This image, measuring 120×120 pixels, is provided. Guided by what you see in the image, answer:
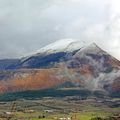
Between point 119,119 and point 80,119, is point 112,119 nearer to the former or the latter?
point 119,119

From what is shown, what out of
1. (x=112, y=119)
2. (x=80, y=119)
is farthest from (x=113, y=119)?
(x=80, y=119)

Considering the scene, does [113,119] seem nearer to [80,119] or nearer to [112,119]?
[112,119]

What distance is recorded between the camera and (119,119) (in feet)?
524

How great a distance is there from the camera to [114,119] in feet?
537

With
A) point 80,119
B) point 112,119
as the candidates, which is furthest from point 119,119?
point 80,119

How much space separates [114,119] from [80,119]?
2997 centimetres

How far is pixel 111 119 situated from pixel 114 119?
2741 millimetres

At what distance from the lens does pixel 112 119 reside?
531ft

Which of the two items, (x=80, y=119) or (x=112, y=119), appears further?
(x=80, y=119)

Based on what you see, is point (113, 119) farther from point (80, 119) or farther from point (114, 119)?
point (80, 119)

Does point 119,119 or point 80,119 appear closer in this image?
point 119,119

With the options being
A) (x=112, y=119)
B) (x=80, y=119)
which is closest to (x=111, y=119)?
(x=112, y=119)

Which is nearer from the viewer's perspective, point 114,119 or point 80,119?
point 114,119

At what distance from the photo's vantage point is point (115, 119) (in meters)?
164
